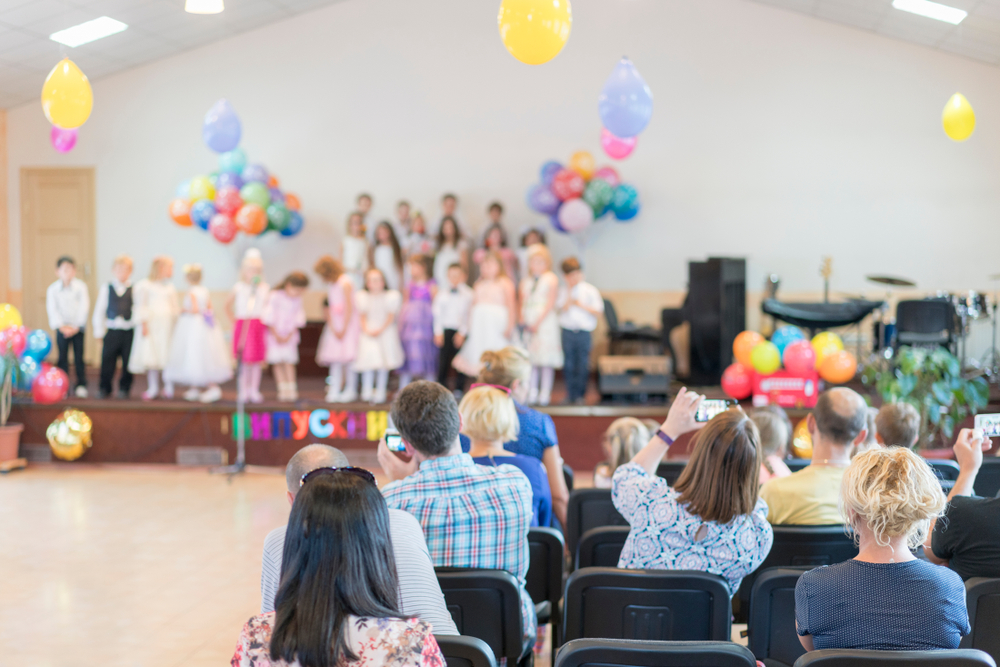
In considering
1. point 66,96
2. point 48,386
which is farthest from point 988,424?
point 48,386

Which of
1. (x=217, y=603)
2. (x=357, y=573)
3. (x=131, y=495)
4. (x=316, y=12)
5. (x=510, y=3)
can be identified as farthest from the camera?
(x=316, y=12)

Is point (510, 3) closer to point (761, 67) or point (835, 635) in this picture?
point (835, 635)

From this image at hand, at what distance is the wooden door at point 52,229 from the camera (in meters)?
9.91

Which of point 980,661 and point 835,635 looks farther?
point 835,635

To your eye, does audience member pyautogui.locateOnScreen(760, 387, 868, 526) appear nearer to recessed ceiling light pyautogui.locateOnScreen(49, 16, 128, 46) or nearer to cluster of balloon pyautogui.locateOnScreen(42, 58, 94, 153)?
cluster of balloon pyautogui.locateOnScreen(42, 58, 94, 153)

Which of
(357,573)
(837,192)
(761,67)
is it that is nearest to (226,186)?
(761,67)

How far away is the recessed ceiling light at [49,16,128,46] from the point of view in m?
7.84

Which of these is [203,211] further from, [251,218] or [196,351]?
[196,351]

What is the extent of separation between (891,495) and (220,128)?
6494 mm

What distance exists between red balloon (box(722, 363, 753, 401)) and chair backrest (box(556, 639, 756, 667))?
17.5 feet

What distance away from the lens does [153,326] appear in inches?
283

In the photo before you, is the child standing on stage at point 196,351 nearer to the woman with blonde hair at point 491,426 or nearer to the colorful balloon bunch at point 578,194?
the colorful balloon bunch at point 578,194

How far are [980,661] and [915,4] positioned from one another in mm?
7566

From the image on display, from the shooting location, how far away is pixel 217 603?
3.70 meters
